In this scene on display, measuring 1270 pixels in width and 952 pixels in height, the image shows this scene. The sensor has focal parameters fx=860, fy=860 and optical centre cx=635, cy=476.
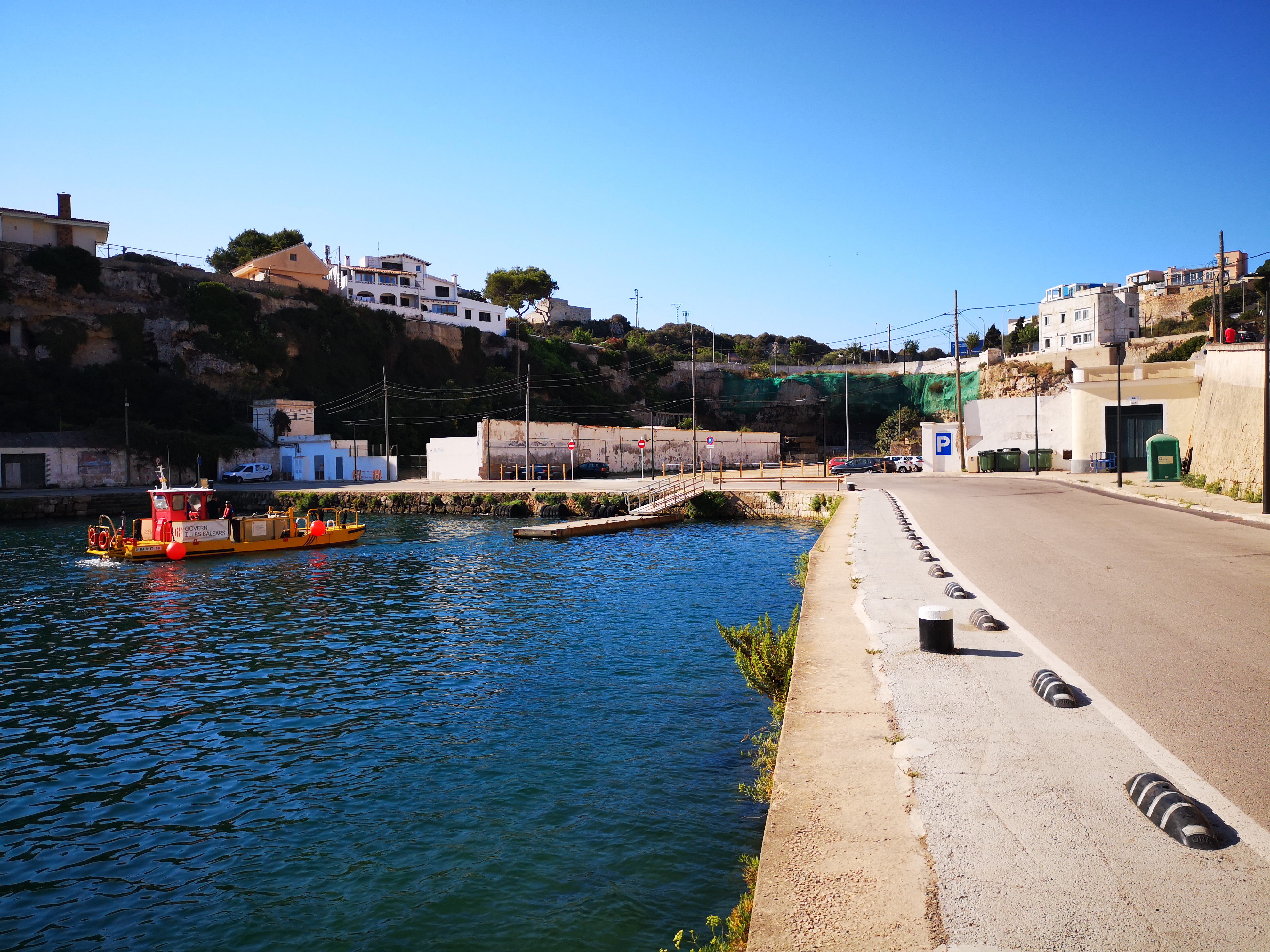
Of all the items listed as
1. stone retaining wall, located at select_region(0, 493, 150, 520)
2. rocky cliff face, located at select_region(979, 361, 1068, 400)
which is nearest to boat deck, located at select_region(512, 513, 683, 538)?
stone retaining wall, located at select_region(0, 493, 150, 520)

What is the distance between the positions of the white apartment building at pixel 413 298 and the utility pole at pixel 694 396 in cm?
2322

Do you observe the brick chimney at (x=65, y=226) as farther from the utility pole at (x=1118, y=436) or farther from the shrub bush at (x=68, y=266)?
the utility pole at (x=1118, y=436)

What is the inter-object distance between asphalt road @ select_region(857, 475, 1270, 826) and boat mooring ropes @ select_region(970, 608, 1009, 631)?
0.40 metres

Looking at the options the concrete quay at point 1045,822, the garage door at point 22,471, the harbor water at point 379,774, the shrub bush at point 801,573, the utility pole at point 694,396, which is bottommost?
the harbor water at point 379,774

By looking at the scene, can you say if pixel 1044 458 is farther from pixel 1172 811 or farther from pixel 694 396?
pixel 1172 811

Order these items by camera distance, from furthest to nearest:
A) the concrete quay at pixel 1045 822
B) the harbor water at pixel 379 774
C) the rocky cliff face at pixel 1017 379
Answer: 1. the rocky cliff face at pixel 1017 379
2. the harbor water at pixel 379 774
3. the concrete quay at pixel 1045 822

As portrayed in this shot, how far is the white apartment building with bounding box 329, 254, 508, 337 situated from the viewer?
95.9 meters

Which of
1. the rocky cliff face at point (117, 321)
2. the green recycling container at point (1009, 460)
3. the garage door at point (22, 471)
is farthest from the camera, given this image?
the rocky cliff face at point (117, 321)

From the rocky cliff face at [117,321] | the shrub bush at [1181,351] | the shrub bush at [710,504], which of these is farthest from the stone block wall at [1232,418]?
the rocky cliff face at [117,321]

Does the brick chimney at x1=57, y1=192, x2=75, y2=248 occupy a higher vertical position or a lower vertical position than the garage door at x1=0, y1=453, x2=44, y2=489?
higher

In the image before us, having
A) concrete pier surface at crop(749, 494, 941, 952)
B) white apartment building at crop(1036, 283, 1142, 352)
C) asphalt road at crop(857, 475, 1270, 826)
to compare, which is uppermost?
white apartment building at crop(1036, 283, 1142, 352)

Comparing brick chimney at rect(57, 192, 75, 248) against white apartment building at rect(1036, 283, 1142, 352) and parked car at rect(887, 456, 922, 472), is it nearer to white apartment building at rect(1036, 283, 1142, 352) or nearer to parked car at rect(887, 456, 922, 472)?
parked car at rect(887, 456, 922, 472)

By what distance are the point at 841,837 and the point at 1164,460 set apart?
1461 inches

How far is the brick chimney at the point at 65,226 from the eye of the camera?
245 feet
